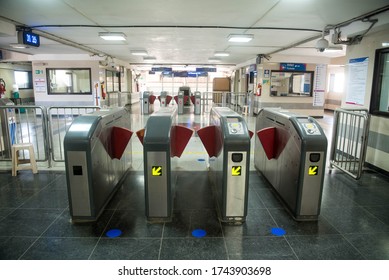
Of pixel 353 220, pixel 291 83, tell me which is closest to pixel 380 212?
pixel 353 220

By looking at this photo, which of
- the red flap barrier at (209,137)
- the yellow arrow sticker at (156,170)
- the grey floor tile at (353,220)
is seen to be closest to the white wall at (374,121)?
the grey floor tile at (353,220)

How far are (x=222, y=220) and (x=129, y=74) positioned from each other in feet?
51.1

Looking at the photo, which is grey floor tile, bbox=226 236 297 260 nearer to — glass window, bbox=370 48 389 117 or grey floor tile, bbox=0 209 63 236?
grey floor tile, bbox=0 209 63 236

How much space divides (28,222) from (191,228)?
5.50ft

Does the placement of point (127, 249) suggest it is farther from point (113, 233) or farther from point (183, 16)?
point (183, 16)

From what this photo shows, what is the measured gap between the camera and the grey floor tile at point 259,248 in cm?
229

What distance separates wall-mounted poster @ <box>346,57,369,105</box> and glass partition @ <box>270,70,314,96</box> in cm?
565

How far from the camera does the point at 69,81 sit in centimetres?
1134

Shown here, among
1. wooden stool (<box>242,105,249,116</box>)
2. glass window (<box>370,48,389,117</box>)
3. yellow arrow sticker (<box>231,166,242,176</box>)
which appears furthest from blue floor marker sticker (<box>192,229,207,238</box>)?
wooden stool (<box>242,105,249,116</box>)

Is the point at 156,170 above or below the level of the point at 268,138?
below

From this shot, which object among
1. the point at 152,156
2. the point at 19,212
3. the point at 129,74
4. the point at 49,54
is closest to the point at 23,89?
the point at 49,54

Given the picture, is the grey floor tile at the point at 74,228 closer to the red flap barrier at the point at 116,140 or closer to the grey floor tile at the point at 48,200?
the grey floor tile at the point at 48,200

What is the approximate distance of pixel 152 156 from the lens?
8.86 feet
